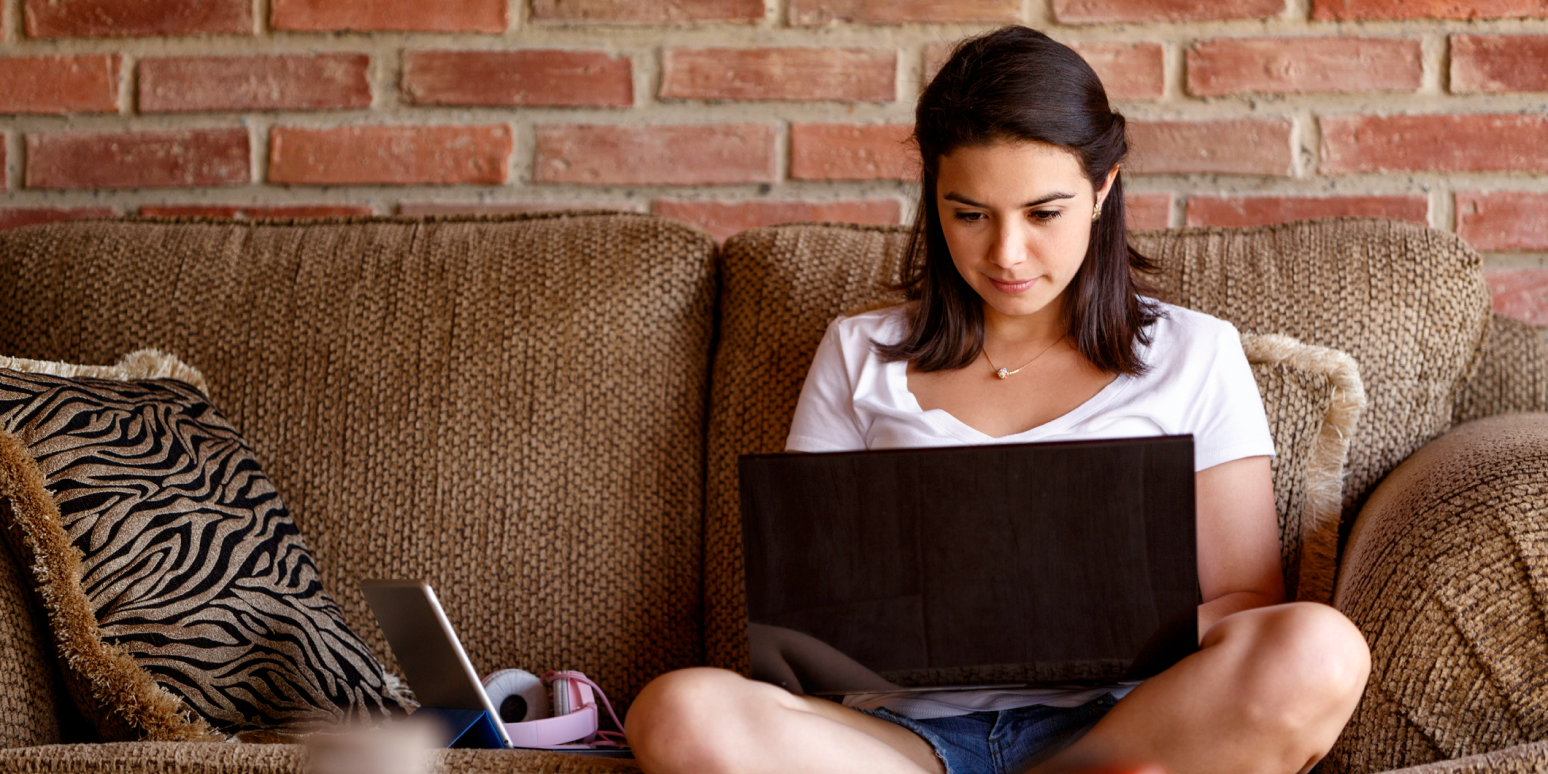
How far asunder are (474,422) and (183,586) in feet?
1.08

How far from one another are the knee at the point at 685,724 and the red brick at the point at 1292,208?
96 centimetres

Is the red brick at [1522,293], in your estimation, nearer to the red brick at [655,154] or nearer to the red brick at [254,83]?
the red brick at [655,154]

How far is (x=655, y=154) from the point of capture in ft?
4.99

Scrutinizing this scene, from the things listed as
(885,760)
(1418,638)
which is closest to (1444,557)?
(1418,638)

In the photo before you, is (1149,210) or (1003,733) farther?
(1149,210)

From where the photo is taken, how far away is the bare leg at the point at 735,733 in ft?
2.53

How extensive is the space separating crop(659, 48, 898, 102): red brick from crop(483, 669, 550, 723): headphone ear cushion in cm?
78

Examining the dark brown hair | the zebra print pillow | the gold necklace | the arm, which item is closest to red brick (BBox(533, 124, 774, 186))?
the dark brown hair

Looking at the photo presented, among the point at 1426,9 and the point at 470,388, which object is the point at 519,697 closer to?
the point at 470,388

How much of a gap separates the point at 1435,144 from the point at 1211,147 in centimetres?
26

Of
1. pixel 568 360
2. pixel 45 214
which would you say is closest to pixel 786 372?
pixel 568 360

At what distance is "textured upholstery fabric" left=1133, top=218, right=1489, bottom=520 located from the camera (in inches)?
43.7

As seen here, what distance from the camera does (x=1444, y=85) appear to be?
140cm

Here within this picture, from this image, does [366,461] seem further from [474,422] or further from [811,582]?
[811,582]
